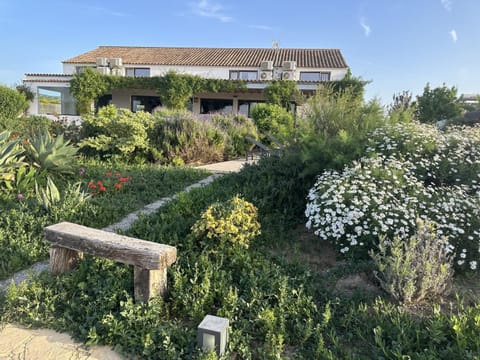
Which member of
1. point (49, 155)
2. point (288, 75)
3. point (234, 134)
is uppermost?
point (288, 75)

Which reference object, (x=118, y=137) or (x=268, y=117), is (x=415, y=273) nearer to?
(x=118, y=137)

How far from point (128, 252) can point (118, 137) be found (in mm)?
6634

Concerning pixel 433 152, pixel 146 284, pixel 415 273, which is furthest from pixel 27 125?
pixel 415 273

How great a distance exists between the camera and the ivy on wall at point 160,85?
19.4 meters

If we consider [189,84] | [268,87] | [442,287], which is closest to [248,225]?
[442,287]

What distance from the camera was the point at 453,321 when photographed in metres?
2.08

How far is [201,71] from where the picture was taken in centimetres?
2305

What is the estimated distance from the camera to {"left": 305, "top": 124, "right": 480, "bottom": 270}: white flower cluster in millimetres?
3022

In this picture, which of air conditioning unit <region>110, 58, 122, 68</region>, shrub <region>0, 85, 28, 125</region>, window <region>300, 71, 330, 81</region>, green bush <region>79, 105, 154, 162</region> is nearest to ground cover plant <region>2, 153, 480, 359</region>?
green bush <region>79, 105, 154, 162</region>

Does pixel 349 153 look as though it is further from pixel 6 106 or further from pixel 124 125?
pixel 6 106

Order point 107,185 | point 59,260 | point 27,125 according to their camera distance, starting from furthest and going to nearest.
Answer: point 27,125 < point 107,185 < point 59,260

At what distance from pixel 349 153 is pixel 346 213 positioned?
1.21m

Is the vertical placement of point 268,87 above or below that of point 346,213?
above

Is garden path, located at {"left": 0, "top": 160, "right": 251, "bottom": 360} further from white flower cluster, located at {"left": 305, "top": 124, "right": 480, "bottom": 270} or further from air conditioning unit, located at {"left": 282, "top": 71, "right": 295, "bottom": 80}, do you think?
air conditioning unit, located at {"left": 282, "top": 71, "right": 295, "bottom": 80}
